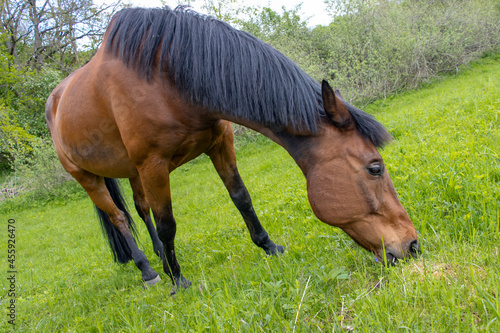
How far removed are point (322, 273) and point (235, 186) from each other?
159 cm

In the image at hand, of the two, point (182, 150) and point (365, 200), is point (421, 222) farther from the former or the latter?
point (182, 150)

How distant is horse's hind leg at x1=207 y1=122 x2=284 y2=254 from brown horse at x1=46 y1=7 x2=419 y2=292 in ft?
0.03

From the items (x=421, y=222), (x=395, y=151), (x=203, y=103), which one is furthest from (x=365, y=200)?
(x=395, y=151)

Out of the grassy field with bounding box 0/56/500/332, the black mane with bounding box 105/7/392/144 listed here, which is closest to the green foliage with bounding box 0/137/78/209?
the grassy field with bounding box 0/56/500/332

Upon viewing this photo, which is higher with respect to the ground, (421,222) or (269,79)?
(269,79)

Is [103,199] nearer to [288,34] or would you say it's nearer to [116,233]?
[116,233]

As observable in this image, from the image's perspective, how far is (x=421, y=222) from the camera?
2.26 meters

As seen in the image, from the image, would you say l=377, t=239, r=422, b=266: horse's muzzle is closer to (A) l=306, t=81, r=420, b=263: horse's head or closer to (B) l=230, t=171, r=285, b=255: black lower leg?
(A) l=306, t=81, r=420, b=263: horse's head

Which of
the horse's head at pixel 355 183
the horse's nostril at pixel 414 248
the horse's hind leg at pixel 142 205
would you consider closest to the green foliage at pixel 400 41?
the horse's hind leg at pixel 142 205

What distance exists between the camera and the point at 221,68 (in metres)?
2.42

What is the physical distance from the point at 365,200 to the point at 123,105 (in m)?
1.98

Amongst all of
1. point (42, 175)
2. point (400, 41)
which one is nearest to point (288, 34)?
point (400, 41)

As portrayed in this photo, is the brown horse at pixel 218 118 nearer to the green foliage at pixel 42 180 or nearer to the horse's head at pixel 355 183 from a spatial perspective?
the horse's head at pixel 355 183

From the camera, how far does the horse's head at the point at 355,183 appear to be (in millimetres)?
2096
